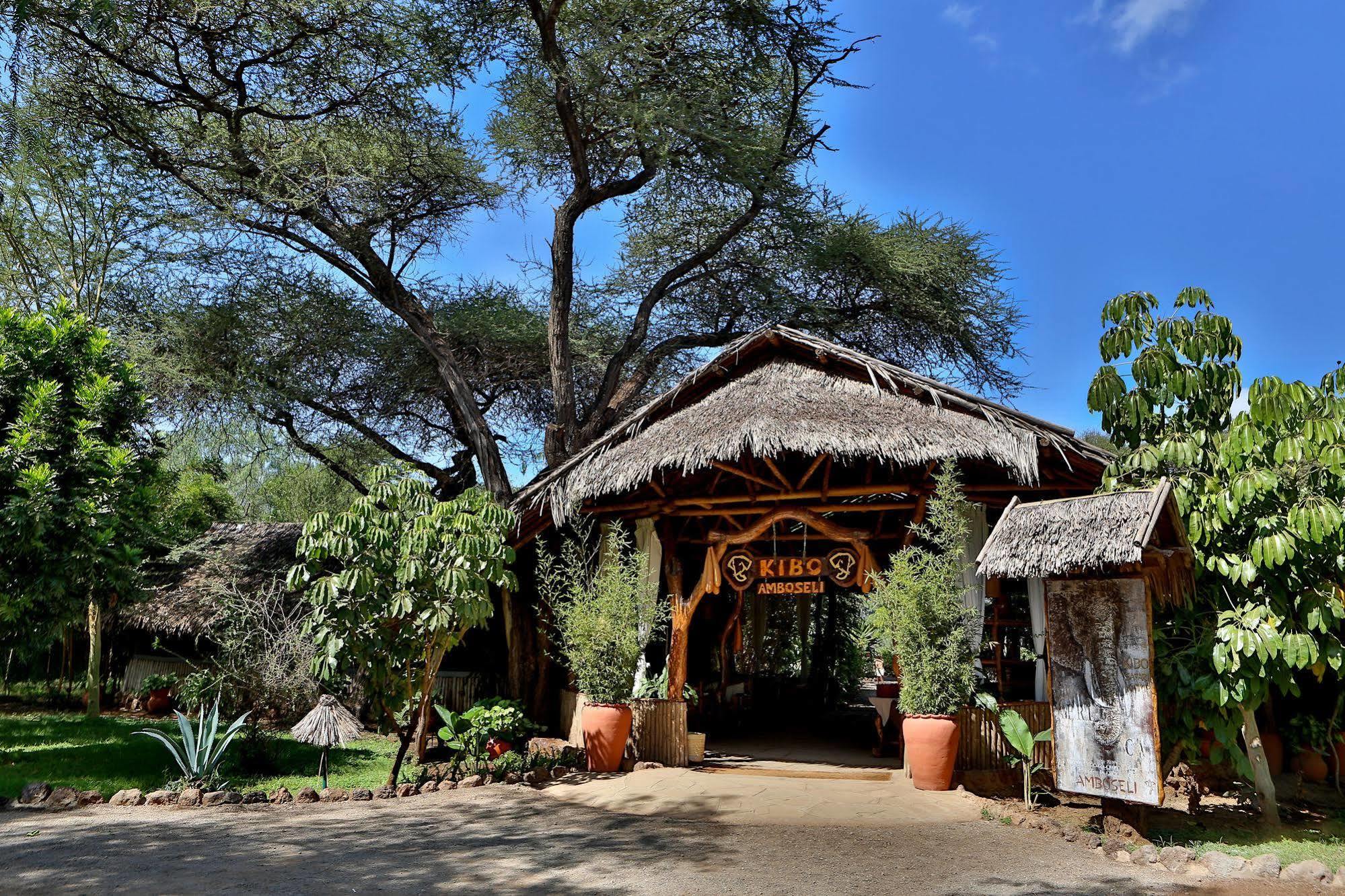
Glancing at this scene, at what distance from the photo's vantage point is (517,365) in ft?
45.8

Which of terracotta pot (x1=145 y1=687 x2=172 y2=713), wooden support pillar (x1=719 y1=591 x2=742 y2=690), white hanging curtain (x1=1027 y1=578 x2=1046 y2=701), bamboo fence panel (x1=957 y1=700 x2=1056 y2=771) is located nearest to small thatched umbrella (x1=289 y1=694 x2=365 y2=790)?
terracotta pot (x1=145 y1=687 x2=172 y2=713)

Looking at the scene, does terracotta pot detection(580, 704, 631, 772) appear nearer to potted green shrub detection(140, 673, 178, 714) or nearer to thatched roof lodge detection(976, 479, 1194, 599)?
thatched roof lodge detection(976, 479, 1194, 599)

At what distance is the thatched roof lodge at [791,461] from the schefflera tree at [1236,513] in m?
1.09

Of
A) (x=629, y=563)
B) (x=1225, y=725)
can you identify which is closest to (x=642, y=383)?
(x=629, y=563)

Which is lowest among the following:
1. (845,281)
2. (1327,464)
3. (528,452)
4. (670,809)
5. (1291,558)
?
(670,809)

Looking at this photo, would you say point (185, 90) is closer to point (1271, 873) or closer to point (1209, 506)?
point (1209, 506)

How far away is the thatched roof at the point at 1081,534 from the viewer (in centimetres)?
579

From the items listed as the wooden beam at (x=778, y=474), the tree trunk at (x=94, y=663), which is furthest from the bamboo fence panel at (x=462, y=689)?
the wooden beam at (x=778, y=474)

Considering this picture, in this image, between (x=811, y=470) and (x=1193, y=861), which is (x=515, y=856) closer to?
(x=1193, y=861)

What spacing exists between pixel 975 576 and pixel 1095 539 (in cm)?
229

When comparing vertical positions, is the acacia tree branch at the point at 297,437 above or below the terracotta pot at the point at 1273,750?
above

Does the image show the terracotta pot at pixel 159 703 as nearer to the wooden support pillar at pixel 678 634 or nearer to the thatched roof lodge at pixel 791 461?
the thatched roof lodge at pixel 791 461

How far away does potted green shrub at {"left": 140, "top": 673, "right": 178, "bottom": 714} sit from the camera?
1274 cm

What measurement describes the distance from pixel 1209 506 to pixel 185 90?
11289mm
